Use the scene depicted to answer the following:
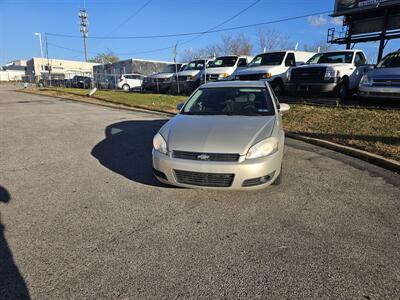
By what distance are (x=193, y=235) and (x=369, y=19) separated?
2960 centimetres

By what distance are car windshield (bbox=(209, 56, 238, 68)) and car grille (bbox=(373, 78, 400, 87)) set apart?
8089mm

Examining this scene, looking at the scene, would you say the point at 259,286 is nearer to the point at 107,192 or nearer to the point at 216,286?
the point at 216,286

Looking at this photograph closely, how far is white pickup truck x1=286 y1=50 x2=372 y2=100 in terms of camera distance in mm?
10266

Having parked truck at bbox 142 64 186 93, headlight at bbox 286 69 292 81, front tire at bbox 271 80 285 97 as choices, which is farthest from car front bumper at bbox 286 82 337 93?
parked truck at bbox 142 64 186 93

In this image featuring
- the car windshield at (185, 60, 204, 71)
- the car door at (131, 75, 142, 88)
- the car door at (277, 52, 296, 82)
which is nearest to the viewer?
the car door at (277, 52, 296, 82)

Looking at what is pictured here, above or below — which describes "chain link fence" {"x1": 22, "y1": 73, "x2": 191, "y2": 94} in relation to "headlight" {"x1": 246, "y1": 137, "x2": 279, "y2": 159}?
above

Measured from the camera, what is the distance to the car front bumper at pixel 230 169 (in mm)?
3377

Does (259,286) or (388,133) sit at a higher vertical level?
(388,133)

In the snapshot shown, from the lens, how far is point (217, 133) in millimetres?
3795

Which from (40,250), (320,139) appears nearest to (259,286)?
(40,250)

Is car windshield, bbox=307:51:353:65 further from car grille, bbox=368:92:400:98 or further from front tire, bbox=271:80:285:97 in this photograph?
car grille, bbox=368:92:400:98

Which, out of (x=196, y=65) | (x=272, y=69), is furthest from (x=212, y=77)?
(x=272, y=69)

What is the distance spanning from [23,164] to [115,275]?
3862 millimetres

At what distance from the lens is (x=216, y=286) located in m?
2.23
